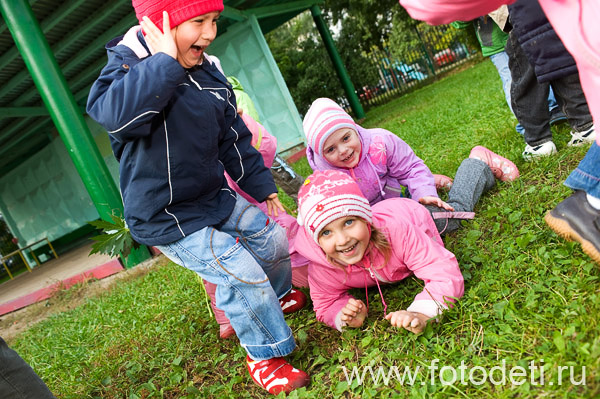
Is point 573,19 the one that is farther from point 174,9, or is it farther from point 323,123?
point 323,123

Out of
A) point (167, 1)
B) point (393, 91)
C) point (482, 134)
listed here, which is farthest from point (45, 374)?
point (393, 91)

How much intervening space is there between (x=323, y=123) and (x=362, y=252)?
3.79 ft

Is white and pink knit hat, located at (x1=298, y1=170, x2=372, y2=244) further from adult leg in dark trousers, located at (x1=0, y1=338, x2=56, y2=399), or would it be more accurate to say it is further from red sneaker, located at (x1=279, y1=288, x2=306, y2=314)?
adult leg in dark trousers, located at (x1=0, y1=338, x2=56, y2=399)

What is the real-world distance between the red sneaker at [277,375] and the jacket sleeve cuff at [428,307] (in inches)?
22.6

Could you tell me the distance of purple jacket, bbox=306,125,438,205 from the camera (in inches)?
124

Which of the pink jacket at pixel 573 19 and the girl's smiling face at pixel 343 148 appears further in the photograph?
the girl's smiling face at pixel 343 148

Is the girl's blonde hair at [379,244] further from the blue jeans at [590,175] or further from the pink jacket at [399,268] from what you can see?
the blue jeans at [590,175]

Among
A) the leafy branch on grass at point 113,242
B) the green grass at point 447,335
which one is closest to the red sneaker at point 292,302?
the green grass at point 447,335

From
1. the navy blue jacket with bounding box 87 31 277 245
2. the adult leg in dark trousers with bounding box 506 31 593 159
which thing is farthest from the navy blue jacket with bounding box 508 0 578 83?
the navy blue jacket with bounding box 87 31 277 245

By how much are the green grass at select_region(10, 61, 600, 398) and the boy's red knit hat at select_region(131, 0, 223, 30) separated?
62.2 inches

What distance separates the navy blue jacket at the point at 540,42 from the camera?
8.68 ft

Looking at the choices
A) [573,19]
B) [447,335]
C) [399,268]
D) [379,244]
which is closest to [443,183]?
[399,268]

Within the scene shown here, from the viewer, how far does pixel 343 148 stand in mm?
3088

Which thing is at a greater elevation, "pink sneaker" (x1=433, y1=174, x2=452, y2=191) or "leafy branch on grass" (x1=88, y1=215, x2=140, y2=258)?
"leafy branch on grass" (x1=88, y1=215, x2=140, y2=258)
